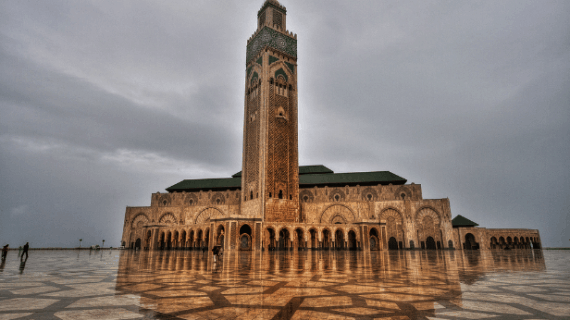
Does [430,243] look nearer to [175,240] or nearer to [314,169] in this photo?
[314,169]

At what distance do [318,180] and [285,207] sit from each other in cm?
1185

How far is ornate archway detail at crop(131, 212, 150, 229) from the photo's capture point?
4366 centimetres

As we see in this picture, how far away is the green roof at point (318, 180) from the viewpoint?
41156 millimetres

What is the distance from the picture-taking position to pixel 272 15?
37438 mm

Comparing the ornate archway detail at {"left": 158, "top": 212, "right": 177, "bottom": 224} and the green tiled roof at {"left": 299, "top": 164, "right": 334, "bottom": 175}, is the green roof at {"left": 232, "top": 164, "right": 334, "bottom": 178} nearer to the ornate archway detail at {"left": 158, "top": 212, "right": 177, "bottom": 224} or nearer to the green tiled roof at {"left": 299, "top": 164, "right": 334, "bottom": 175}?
the green tiled roof at {"left": 299, "top": 164, "right": 334, "bottom": 175}

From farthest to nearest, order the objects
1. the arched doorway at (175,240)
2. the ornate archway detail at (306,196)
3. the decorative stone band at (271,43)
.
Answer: the ornate archway detail at (306,196), the decorative stone band at (271,43), the arched doorway at (175,240)

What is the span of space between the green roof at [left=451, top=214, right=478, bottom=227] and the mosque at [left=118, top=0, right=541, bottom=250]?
109mm

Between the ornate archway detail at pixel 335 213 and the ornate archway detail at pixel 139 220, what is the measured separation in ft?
85.5

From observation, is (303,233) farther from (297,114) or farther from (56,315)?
(56,315)

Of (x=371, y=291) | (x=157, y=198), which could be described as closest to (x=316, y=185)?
(x=157, y=198)

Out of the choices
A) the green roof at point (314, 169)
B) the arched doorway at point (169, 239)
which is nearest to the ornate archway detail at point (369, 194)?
the green roof at point (314, 169)

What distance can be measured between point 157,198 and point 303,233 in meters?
26.7

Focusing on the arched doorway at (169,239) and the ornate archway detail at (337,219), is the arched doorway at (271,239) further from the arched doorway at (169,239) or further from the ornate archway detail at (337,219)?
the arched doorway at (169,239)

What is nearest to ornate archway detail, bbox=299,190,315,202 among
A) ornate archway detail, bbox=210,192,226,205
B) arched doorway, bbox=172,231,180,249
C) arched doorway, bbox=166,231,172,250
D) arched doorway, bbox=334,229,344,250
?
arched doorway, bbox=334,229,344,250
